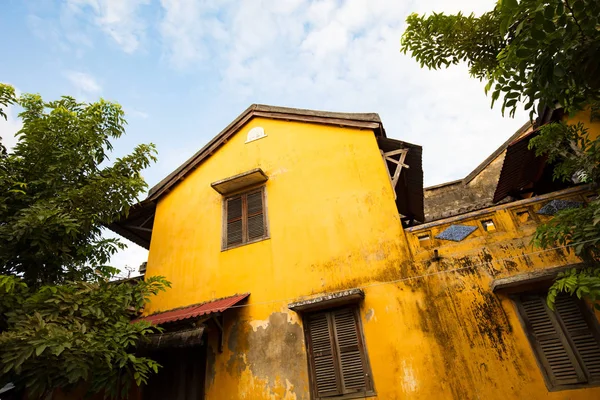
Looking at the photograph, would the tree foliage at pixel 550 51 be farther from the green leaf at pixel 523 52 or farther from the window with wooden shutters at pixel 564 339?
the window with wooden shutters at pixel 564 339

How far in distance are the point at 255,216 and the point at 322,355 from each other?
3.36 metres

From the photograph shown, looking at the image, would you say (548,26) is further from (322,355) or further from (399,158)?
(322,355)

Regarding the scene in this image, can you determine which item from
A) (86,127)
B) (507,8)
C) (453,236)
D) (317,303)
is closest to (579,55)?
(507,8)

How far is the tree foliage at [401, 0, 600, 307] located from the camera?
308 cm

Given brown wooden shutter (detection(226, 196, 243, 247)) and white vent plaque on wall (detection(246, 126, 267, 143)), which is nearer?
brown wooden shutter (detection(226, 196, 243, 247))

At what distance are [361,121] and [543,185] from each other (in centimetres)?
480

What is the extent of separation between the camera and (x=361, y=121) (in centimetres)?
802

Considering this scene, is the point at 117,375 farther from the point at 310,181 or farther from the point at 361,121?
the point at 361,121

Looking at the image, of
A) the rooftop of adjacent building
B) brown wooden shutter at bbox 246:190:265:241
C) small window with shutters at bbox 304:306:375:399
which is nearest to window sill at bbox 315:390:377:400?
small window with shutters at bbox 304:306:375:399

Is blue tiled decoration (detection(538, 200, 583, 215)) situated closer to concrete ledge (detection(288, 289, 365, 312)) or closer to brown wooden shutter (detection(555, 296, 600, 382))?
brown wooden shutter (detection(555, 296, 600, 382))

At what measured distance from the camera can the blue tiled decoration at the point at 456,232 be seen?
19.3 ft

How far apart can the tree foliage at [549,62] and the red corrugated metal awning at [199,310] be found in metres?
4.84

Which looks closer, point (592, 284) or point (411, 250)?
point (592, 284)

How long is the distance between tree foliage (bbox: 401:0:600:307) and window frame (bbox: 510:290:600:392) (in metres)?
0.59
